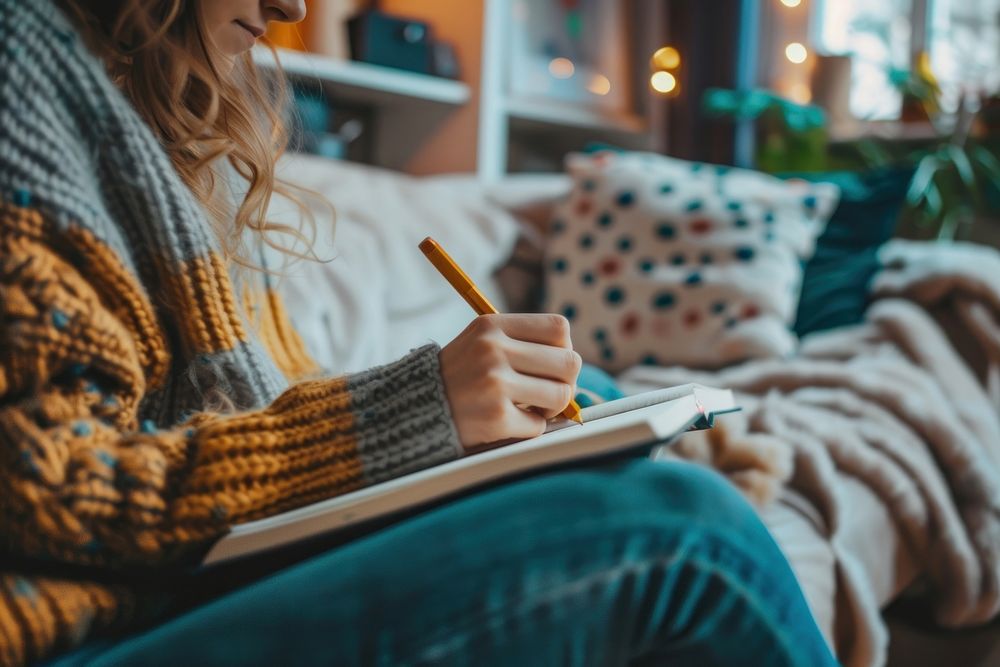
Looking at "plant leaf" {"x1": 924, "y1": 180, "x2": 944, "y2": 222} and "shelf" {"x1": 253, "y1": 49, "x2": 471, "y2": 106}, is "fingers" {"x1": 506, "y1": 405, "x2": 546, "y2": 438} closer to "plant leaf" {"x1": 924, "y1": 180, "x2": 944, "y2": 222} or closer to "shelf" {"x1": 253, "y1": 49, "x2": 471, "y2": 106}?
"shelf" {"x1": 253, "y1": 49, "x2": 471, "y2": 106}

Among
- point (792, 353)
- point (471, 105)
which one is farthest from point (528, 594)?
point (471, 105)

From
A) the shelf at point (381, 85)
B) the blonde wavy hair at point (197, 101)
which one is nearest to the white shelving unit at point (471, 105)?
the shelf at point (381, 85)

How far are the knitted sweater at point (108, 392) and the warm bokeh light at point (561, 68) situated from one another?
169cm

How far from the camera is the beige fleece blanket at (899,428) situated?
958 mm

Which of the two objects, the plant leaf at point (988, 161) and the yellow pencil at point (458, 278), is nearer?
the yellow pencil at point (458, 278)

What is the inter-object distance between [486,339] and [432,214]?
3.57 ft

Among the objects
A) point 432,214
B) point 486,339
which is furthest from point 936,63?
point 486,339

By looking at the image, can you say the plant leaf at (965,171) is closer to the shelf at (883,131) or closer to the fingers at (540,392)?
the shelf at (883,131)

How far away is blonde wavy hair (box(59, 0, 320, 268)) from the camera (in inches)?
20.1

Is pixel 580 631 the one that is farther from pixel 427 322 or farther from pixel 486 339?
pixel 427 322

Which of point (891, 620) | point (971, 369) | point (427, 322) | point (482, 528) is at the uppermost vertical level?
point (482, 528)

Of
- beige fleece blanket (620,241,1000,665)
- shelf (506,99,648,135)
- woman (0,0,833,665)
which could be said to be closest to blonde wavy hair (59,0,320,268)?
woman (0,0,833,665)

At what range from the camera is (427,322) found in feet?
4.67

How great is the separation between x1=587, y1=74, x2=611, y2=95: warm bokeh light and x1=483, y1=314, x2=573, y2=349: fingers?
179 cm
